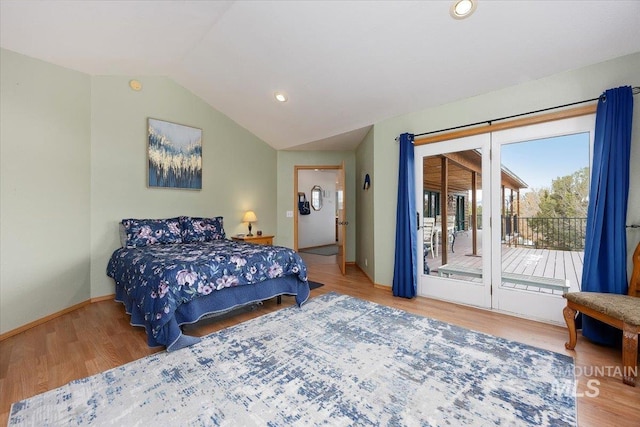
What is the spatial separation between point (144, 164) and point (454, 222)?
437cm

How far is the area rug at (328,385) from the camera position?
4.90ft

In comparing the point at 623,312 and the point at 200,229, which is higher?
the point at 200,229

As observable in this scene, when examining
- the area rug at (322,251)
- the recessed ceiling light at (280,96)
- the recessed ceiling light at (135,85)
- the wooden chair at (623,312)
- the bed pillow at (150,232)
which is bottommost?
the area rug at (322,251)

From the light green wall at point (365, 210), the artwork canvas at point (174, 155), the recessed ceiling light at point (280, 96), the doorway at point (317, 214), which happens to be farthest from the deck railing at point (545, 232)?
the doorway at point (317, 214)

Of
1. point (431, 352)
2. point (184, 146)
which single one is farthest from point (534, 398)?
point (184, 146)

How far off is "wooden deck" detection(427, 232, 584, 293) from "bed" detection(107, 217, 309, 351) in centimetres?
205

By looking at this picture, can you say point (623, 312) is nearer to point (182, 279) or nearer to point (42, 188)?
point (182, 279)

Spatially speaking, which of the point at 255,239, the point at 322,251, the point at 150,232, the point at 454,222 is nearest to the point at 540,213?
the point at 454,222

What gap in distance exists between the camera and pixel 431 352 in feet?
7.06

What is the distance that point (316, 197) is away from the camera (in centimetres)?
855

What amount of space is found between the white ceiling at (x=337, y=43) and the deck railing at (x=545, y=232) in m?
1.47

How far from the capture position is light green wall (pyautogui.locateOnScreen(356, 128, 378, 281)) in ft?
14.3

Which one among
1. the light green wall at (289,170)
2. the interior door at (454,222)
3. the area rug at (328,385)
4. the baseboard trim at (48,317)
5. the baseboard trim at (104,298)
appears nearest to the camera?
the area rug at (328,385)

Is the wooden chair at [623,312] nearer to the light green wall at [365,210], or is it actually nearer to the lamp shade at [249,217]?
the light green wall at [365,210]
